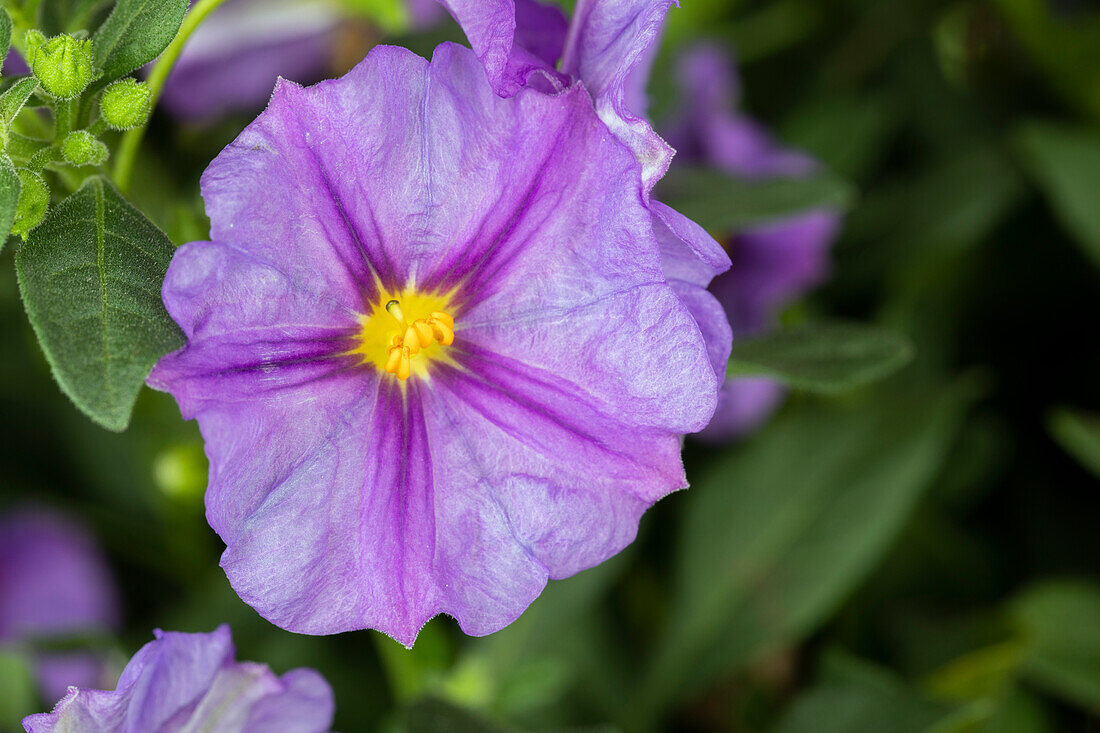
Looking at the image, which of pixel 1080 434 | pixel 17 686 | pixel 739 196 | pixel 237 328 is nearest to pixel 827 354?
pixel 739 196

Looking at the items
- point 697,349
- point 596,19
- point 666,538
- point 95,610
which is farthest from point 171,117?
point 697,349

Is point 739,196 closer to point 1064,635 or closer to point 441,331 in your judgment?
point 441,331

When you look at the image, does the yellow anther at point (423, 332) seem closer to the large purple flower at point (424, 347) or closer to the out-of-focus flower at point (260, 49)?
the large purple flower at point (424, 347)

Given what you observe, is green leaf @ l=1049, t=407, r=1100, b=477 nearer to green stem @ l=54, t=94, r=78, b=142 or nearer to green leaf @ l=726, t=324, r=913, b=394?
green leaf @ l=726, t=324, r=913, b=394

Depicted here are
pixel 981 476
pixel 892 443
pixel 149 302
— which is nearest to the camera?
pixel 149 302

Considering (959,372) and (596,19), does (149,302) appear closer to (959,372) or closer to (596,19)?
(596,19)

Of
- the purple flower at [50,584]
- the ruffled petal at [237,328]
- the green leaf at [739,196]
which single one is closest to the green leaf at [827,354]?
the green leaf at [739,196]
